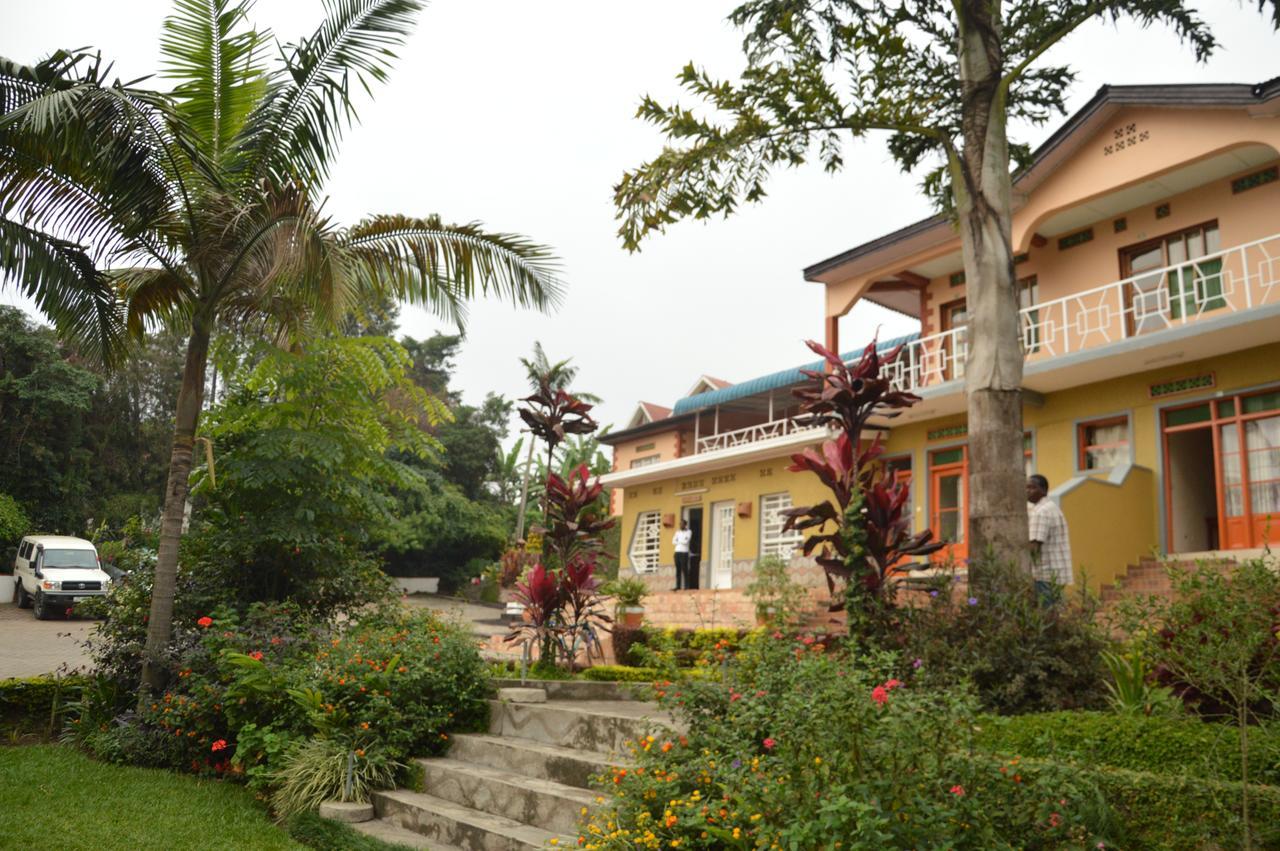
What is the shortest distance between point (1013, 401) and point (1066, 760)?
139 inches

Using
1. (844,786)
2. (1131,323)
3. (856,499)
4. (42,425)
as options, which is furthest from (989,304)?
(42,425)

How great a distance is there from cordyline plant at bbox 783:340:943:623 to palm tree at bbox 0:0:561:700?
159 inches

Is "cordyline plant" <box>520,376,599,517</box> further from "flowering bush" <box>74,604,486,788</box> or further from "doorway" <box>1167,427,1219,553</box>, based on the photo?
"doorway" <box>1167,427,1219,553</box>

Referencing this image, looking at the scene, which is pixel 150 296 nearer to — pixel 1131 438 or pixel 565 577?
pixel 565 577

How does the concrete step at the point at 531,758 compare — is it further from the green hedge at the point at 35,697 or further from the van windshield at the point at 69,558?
the van windshield at the point at 69,558

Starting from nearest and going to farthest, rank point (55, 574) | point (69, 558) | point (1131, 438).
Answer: point (1131, 438)
point (55, 574)
point (69, 558)

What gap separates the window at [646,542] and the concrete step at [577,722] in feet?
60.1

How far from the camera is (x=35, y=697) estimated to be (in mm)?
9766

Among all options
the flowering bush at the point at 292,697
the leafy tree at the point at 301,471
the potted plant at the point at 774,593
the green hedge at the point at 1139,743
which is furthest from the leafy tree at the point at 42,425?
the green hedge at the point at 1139,743

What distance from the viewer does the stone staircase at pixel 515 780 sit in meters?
5.64

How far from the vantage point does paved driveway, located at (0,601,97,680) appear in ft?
44.1

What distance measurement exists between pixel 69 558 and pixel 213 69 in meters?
17.1

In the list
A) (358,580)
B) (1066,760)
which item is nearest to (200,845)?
(358,580)

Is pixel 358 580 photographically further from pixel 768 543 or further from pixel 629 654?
pixel 768 543
